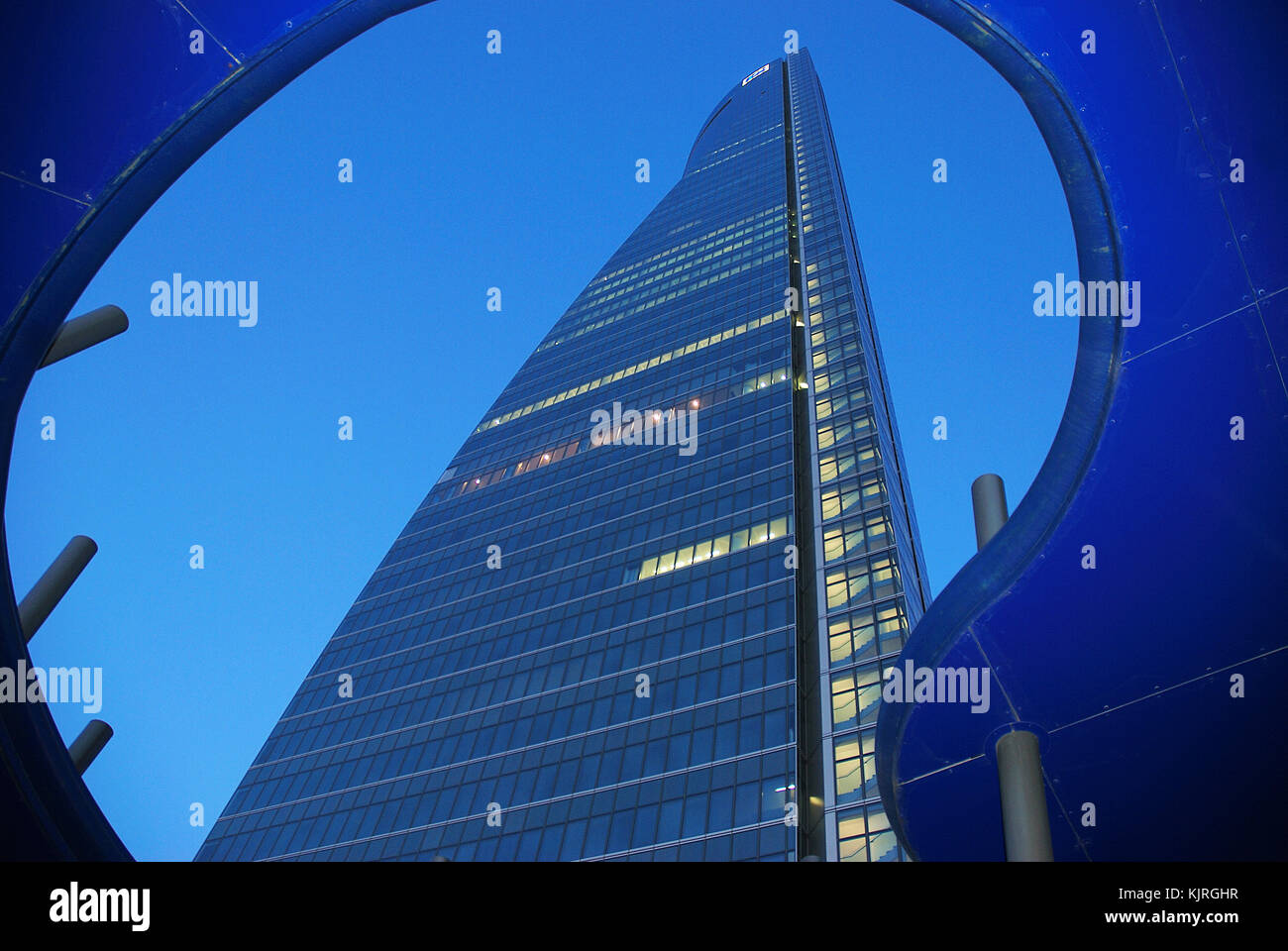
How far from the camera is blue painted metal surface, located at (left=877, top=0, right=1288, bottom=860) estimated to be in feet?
27.7

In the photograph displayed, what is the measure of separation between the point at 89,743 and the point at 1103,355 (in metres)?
11.6

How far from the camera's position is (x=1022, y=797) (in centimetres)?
1086

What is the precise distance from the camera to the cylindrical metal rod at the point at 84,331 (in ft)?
30.4

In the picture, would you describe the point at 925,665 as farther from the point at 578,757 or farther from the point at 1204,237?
the point at 578,757

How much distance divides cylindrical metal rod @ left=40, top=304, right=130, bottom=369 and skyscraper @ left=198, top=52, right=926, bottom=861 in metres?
37.3

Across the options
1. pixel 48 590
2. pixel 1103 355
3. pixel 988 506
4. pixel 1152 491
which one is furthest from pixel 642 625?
pixel 1103 355

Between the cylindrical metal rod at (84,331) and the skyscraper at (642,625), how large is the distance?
37.3 meters

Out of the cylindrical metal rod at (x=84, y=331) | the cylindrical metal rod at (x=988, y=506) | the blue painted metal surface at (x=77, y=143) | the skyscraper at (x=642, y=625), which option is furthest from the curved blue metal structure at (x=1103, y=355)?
the skyscraper at (x=642, y=625)

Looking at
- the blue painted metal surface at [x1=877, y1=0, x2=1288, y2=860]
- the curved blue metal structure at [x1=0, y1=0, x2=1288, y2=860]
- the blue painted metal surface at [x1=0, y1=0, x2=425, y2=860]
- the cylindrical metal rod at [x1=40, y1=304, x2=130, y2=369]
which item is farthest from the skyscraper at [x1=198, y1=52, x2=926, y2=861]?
the cylindrical metal rod at [x1=40, y1=304, x2=130, y2=369]

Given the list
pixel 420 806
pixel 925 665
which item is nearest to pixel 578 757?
pixel 420 806

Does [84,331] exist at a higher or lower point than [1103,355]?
higher

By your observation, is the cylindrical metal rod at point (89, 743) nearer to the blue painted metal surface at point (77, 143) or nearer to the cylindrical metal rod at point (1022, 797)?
the blue painted metal surface at point (77, 143)

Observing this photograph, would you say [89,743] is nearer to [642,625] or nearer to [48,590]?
[48,590]
